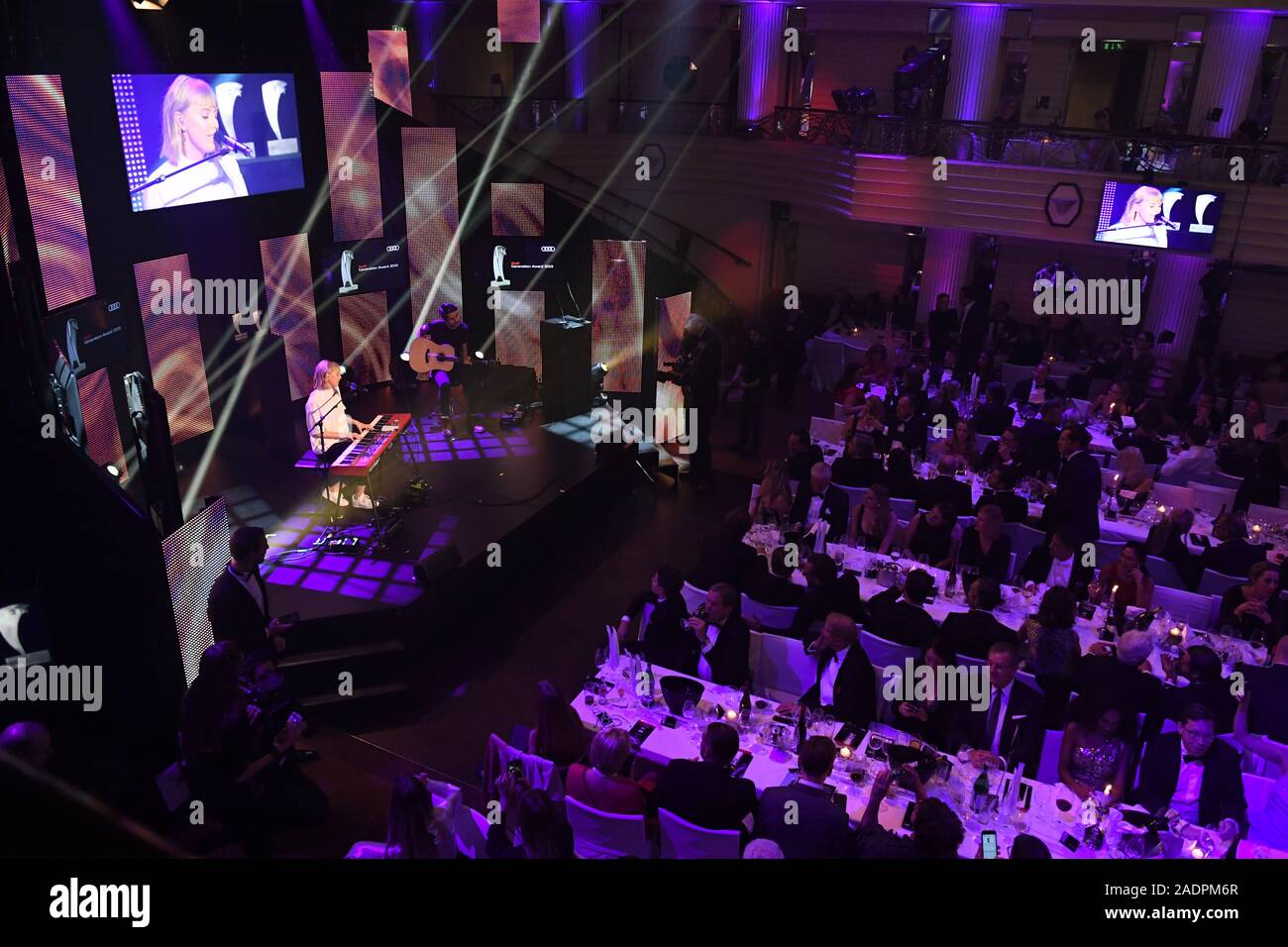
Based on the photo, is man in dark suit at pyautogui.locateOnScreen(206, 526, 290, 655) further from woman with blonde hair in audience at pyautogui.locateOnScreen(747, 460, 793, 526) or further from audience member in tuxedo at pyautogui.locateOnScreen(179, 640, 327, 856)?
woman with blonde hair in audience at pyautogui.locateOnScreen(747, 460, 793, 526)

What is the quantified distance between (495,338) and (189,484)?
15.1ft

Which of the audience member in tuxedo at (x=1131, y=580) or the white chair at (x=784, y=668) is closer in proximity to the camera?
the white chair at (x=784, y=668)

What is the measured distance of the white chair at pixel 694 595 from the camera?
632 cm

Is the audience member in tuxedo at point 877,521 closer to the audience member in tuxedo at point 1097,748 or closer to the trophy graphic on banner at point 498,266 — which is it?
the audience member in tuxedo at point 1097,748

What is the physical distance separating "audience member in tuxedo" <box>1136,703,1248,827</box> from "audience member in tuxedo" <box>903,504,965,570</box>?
96.0 inches

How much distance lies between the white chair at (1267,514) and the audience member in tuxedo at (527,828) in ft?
21.1

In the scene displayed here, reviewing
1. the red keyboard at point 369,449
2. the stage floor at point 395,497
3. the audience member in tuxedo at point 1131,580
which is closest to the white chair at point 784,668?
the audience member in tuxedo at point 1131,580

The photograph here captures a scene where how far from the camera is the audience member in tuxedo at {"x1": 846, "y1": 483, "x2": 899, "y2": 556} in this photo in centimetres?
713

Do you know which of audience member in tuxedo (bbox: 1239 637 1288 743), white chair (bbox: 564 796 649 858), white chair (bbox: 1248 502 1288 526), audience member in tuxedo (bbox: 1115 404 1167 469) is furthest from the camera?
audience member in tuxedo (bbox: 1115 404 1167 469)

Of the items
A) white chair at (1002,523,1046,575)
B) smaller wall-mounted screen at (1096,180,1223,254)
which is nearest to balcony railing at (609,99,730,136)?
smaller wall-mounted screen at (1096,180,1223,254)

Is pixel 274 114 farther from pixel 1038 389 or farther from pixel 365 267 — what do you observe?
pixel 1038 389

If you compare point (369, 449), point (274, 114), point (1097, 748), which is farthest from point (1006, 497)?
point (274, 114)
